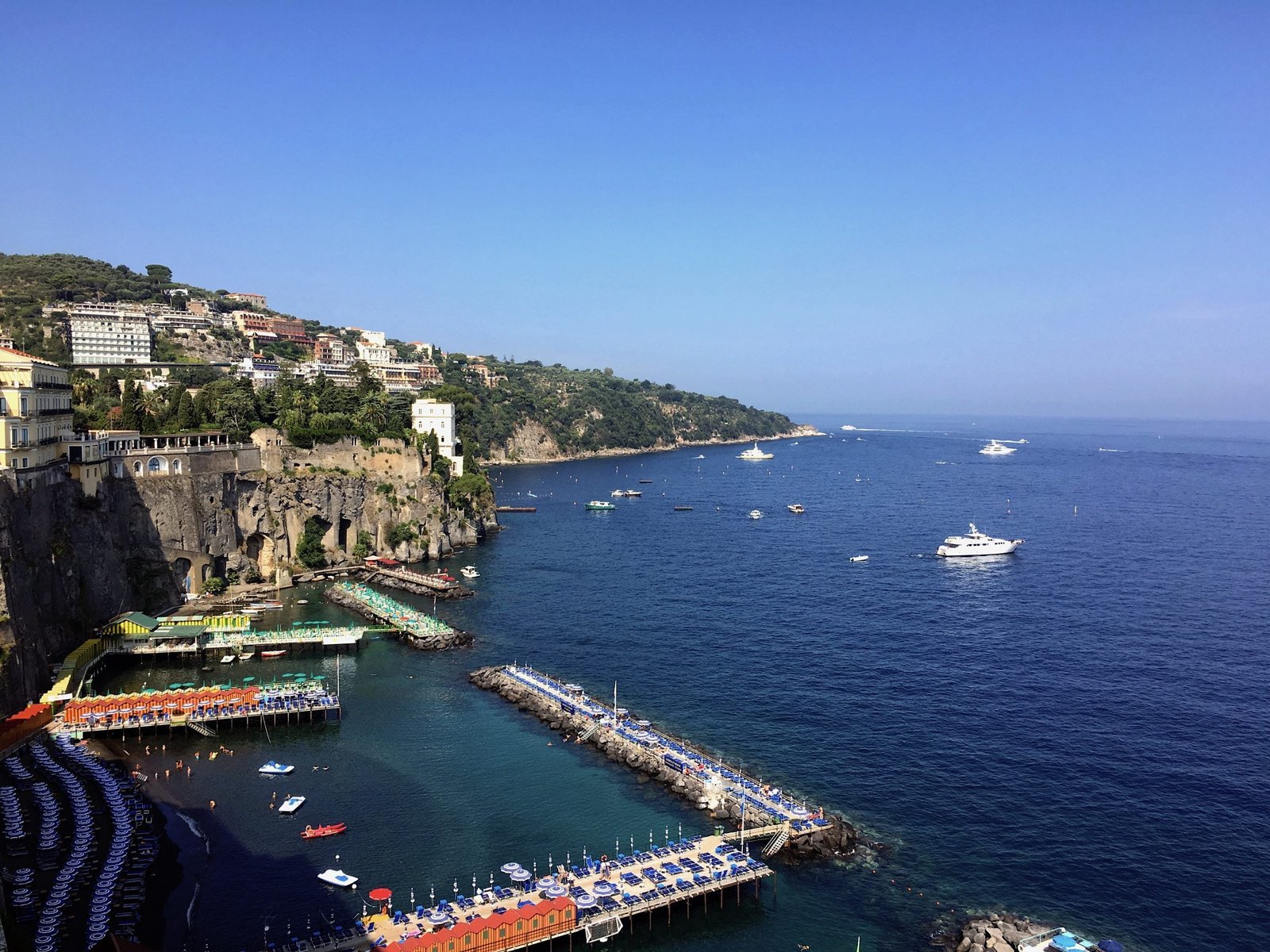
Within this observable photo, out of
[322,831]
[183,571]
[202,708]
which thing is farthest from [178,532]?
[322,831]

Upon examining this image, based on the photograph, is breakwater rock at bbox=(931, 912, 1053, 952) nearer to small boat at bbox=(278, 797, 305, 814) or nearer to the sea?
the sea

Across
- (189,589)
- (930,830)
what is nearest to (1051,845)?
(930,830)

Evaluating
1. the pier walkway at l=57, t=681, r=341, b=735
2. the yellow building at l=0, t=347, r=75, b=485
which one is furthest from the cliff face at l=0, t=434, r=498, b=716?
the pier walkway at l=57, t=681, r=341, b=735

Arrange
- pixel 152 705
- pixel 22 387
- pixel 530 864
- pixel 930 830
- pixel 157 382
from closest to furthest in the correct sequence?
1. pixel 530 864
2. pixel 930 830
3. pixel 152 705
4. pixel 22 387
5. pixel 157 382

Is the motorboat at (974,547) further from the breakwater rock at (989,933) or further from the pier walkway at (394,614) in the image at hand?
the breakwater rock at (989,933)

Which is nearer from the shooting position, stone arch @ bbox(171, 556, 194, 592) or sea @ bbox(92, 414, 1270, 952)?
sea @ bbox(92, 414, 1270, 952)

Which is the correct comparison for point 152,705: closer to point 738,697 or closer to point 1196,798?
point 738,697
